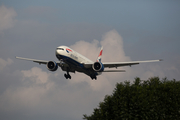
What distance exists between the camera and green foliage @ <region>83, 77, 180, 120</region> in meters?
41.1

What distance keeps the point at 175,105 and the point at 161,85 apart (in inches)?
172

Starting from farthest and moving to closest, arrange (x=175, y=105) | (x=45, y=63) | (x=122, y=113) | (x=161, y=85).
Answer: (x=45, y=63) → (x=161, y=85) → (x=175, y=105) → (x=122, y=113)

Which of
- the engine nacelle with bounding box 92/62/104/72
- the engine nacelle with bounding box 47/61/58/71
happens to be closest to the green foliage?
the engine nacelle with bounding box 92/62/104/72

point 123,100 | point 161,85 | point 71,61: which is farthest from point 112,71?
point 123,100

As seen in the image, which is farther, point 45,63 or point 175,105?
point 45,63

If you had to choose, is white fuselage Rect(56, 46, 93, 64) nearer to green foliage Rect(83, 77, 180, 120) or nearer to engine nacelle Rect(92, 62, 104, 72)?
engine nacelle Rect(92, 62, 104, 72)

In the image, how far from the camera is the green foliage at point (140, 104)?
135ft

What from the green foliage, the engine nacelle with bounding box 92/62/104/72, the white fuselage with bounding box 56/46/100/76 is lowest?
the green foliage

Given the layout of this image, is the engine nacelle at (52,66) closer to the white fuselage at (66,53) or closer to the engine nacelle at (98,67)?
the white fuselage at (66,53)

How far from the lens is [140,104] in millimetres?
41031

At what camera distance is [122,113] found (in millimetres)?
41062

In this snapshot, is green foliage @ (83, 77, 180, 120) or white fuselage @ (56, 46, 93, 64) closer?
green foliage @ (83, 77, 180, 120)

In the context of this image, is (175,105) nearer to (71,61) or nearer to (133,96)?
(133,96)

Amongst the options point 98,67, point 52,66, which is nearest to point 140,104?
point 98,67
